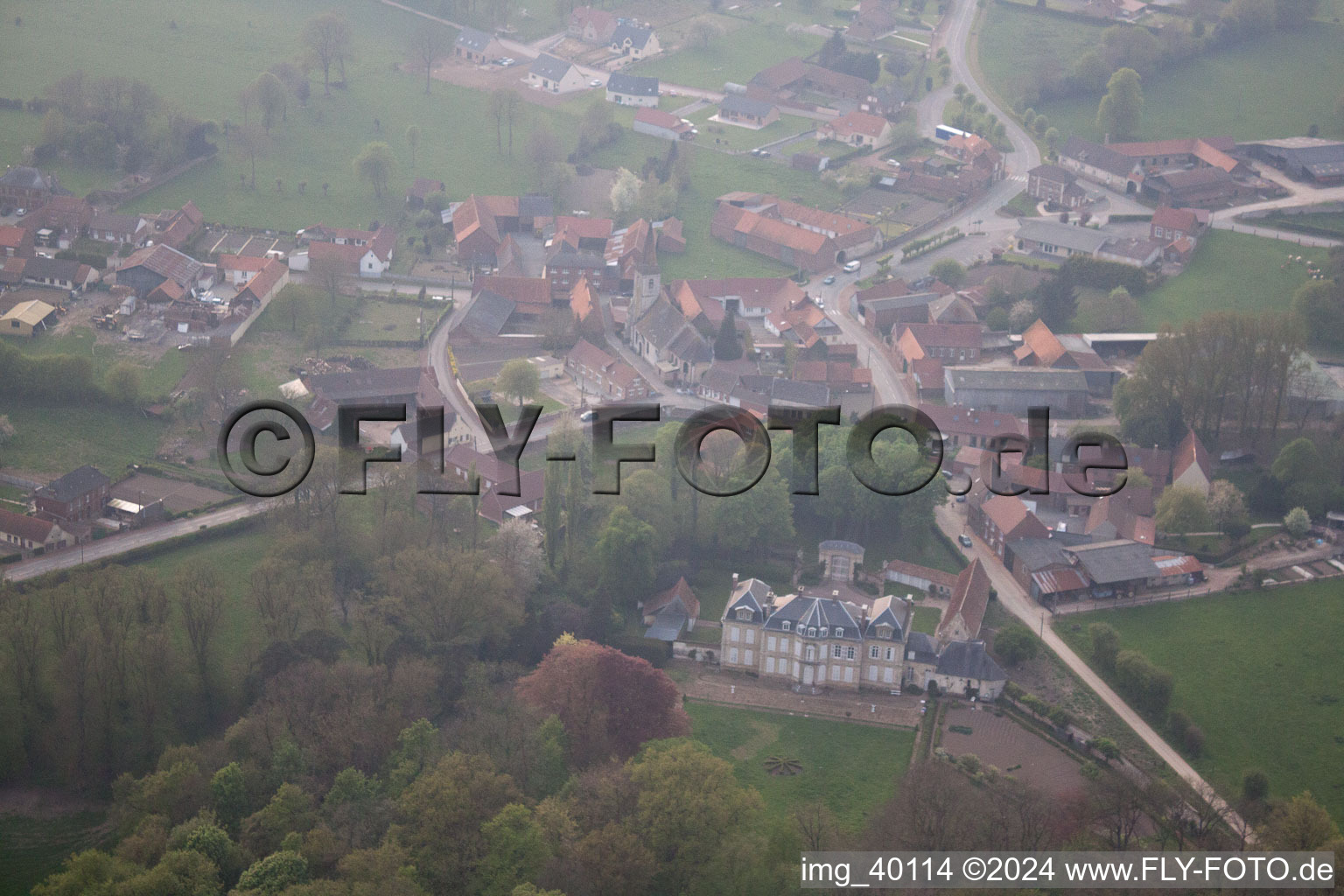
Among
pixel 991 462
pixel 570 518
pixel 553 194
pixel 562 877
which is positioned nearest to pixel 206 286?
pixel 553 194

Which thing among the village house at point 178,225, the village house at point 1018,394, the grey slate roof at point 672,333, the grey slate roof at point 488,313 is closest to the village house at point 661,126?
the grey slate roof at point 672,333

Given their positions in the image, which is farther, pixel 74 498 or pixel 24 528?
pixel 74 498

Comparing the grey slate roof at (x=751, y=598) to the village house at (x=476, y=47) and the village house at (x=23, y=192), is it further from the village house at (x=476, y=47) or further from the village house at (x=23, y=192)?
the village house at (x=476, y=47)

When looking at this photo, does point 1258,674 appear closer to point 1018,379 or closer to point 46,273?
point 1018,379

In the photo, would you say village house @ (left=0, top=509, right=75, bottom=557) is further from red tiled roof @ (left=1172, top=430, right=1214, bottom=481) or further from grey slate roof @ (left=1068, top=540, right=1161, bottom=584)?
red tiled roof @ (left=1172, top=430, right=1214, bottom=481)

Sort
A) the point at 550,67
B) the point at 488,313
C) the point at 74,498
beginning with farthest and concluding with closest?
1. the point at 550,67
2. the point at 488,313
3. the point at 74,498

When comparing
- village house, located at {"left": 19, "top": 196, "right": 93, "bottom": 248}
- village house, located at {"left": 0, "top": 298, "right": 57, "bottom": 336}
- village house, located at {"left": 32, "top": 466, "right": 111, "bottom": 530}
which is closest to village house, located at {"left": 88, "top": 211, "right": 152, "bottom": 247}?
village house, located at {"left": 19, "top": 196, "right": 93, "bottom": 248}

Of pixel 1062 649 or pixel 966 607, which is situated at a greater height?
pixel 966 607

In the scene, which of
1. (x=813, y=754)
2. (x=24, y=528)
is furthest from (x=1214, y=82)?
(x=24, y=528)
